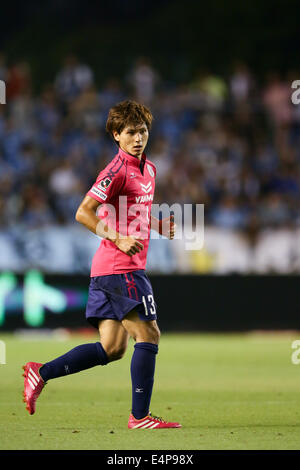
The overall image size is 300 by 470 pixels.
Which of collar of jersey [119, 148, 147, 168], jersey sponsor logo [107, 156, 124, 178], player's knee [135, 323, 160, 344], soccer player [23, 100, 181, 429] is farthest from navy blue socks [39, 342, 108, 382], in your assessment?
collar of jersey [119, 148, 147, 168]

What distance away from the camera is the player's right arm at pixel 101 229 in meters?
6.52

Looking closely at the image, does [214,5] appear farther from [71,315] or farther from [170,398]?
[170,398]

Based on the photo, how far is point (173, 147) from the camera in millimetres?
18031

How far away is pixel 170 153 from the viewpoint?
701 inches

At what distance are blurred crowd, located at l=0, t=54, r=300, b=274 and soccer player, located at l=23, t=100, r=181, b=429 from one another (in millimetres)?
9438

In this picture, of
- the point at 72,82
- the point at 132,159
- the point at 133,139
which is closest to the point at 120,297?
the point at 132,159

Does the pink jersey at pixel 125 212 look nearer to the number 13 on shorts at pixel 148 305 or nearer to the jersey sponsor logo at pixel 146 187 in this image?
the jersey sponsor logo at pixel 146 187

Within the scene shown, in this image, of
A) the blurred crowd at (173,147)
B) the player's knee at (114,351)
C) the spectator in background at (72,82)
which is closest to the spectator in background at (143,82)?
the blurred crowd at (173,147)

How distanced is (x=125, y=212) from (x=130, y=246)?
0.47 metres

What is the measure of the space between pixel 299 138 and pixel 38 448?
43.4ft

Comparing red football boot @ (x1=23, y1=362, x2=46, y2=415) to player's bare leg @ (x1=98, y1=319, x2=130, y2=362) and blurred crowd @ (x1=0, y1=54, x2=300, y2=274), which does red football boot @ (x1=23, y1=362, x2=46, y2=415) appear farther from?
blurred crowd @ (x1=0, y1=54, x2=300, y2=274)

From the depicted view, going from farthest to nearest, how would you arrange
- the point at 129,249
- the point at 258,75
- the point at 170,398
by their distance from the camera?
the point at 258,75 < the point at 170,398 < the point at 129,249

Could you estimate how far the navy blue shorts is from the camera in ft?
22.0
